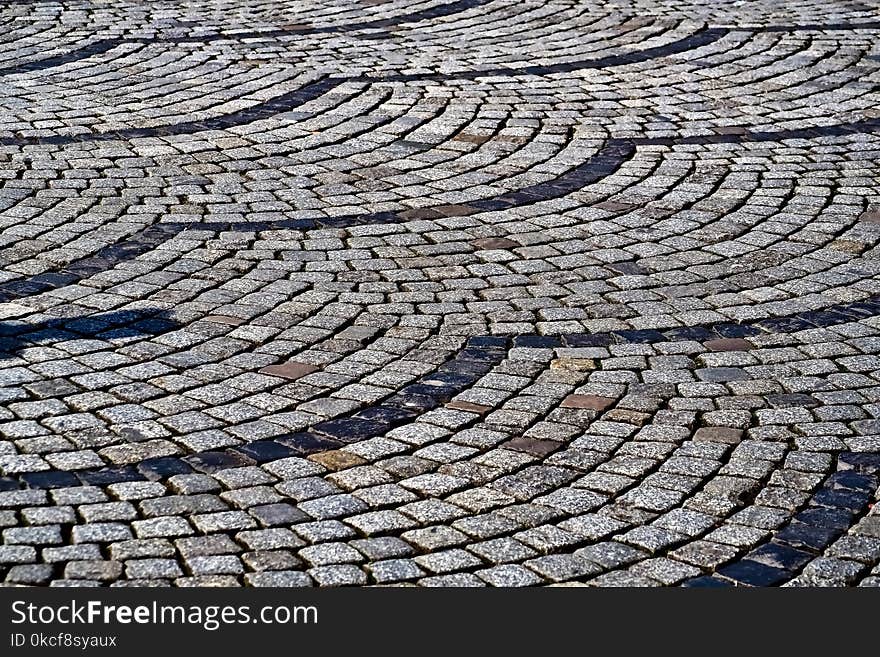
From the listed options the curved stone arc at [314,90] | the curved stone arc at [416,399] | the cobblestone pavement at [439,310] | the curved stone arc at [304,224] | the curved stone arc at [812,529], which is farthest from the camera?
the curved stone arc at [314,90]

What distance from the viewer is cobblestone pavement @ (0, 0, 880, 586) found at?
14.8 ft

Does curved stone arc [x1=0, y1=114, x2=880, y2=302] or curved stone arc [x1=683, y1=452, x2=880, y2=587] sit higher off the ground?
curved stone arc [x1=0, y1=114, x2=880, y2=302]

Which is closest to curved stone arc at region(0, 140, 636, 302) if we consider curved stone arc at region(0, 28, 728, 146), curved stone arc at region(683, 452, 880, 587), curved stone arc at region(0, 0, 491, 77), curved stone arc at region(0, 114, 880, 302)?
curved stone arc at region(0, 114, 880, 302)

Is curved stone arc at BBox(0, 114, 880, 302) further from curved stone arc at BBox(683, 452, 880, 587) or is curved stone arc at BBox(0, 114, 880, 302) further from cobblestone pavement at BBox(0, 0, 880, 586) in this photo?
curved stone arc at BBox(683, 452, 880, 587)

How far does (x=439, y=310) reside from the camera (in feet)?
21.4

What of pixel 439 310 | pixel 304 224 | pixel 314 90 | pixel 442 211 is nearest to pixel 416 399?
pixel 439 310

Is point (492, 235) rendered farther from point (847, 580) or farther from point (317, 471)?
point (847, 580)

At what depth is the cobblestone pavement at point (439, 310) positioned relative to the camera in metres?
4.51

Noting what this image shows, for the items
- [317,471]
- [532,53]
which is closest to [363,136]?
[532,53]

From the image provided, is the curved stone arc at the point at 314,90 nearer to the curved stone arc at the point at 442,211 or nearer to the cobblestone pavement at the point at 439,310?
the cobblestone pavement at the point at 439,310

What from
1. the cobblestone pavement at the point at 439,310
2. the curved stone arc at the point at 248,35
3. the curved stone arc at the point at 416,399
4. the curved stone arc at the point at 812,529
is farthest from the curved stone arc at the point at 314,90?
the curved stone arc at the point at 812,529

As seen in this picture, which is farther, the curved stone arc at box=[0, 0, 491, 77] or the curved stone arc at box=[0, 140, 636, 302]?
the curved stone arc at box=[0, 0, 491, 77]

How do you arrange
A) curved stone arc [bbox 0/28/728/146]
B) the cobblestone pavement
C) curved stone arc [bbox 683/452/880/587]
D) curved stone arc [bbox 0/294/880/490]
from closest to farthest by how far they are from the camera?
curved stone arc [bbox 683/452/880/587] → the cobblestone pavement → curved stone arc [bbox 0/294/880/490] → curved stone arc [bbox 0/28/728/146]

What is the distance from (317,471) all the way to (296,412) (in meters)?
0.52
